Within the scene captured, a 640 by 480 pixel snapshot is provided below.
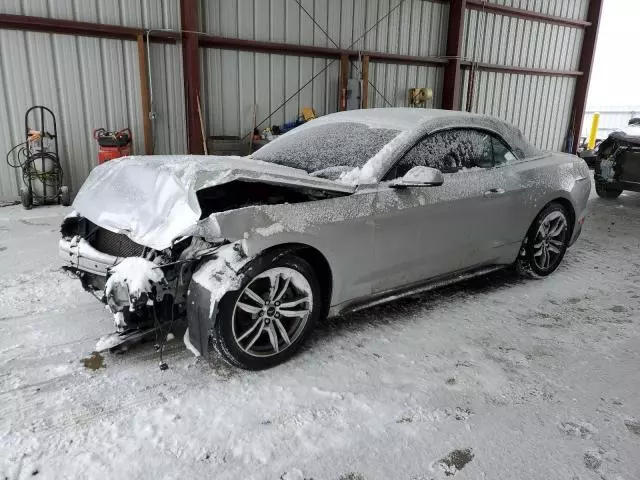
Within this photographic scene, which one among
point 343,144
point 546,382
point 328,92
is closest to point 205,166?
point 343,144

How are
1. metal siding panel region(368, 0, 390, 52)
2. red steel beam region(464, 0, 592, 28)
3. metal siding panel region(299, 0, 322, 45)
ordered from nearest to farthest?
1. metal siding panel region(299, 0, 322, 45)
2. metal siding panel region(368, 0, 390, 52)
3. red steel beam region(464, 0, 592, 28)

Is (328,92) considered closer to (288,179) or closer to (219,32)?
(219,32)

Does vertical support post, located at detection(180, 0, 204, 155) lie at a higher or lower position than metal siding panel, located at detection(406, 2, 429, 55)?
lower

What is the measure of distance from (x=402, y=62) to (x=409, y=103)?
0.91 metres

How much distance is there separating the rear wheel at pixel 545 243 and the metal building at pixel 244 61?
5.84 metres

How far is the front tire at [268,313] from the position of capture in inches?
99.0

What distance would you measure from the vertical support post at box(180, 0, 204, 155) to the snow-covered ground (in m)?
4.92

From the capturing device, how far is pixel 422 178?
291cm

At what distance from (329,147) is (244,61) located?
19.8 ft

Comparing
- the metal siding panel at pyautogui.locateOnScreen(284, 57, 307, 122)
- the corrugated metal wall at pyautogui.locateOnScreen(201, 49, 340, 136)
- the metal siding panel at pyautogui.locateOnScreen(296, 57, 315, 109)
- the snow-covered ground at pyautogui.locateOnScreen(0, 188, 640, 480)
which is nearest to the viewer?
the snow-covered ground at pyautogui.locateOnScreen(0, 188, 640, 480)

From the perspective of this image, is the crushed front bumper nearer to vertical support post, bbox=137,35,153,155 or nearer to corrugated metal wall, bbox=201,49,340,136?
vertical support post, bbox=137,35,153,155

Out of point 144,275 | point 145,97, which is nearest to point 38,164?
point 145,97

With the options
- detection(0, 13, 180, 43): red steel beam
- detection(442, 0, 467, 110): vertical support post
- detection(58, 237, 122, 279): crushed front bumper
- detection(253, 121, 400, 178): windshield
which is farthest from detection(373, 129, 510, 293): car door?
detection(442, 0, 467, 110): vertical support post

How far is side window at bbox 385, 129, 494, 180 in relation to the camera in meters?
3.20
